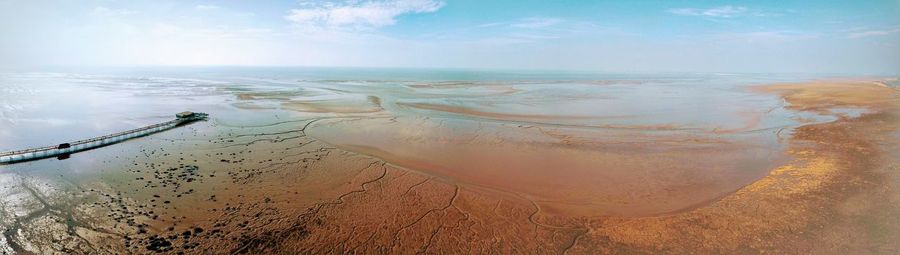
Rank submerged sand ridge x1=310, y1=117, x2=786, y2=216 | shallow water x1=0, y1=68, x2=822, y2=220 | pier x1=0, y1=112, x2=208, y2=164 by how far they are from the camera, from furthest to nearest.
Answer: pier x1=0, y1=112, x2=208, y2=164 < shallow water x1=0, y1=68, x2=822, y2=220 < submerged sand ridge x1=310, y1=117, x2=786, y2=216

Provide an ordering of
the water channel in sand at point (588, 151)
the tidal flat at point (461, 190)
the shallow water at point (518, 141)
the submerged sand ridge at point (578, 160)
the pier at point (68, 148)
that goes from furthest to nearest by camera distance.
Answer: the pier at point (68, 148), the shallow water at point (518, 141), the water channel in sand at point (588, 151), the submerged sand ridge at point (578, 160), the tidal flat at point (461, 190)

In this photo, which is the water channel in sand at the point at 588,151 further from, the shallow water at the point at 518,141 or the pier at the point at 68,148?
the pier at the point at 68,148

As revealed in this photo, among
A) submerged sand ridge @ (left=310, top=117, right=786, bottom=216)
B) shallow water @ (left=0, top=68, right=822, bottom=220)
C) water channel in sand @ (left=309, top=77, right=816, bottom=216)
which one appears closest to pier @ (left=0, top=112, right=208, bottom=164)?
shallow water @ (left=0, top=68, right=822, bottom=220)

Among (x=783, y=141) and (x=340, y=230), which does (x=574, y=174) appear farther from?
(x=783, y=141)

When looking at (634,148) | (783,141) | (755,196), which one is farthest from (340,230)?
(783,141)

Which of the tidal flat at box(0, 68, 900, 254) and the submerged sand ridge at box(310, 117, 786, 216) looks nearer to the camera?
the tidal flat at box(0, 68, 900, 254)

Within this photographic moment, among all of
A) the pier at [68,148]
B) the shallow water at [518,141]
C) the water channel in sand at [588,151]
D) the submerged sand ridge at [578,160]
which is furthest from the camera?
the pier at [68,148]

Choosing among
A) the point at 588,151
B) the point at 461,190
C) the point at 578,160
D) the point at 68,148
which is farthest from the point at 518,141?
the point at 68,148

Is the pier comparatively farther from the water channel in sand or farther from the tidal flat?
the water channel in sand

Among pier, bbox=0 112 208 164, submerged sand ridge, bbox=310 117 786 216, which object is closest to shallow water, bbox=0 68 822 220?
submerged sand ridge, bbox=310 117 786 216

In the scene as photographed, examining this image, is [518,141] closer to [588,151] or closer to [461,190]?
[588,151]

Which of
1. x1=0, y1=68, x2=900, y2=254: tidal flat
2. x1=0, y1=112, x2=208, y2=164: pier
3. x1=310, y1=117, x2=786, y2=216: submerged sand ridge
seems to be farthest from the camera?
x1=0, y1=112, x2=208, y2=164: pier

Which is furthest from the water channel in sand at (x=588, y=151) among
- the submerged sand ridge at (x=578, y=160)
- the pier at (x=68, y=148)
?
the pier at (x=68, y=148)
